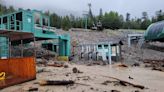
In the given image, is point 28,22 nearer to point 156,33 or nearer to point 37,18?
point 37,18

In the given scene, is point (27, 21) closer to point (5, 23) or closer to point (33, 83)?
point (5, 23)

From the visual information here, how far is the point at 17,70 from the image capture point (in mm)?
15719

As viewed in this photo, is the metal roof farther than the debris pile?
Yes

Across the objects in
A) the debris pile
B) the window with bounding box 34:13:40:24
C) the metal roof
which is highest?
the window with bounding box 34:13:40:24

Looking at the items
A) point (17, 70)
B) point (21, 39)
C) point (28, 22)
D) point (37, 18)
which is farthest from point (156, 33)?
point (17, 70)

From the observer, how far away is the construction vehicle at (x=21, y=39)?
50.1 feet

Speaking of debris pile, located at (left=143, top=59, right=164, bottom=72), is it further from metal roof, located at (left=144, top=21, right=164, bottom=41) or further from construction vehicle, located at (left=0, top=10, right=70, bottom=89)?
metal roof, located at (left=144, top=21, right=164, bottom=41)

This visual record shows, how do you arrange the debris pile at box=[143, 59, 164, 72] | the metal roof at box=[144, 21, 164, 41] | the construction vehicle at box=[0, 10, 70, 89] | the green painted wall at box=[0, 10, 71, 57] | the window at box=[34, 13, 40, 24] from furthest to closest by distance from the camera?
the metal roof at box=[144, 21, 164, 41] < the window at box=[34, 13, 40, 24] < the debris pile at box=[143, 59, 164, 72] < the green painted wall at box=[0, 10, 71, 57] < the construction vehicle at box=[0, 10, 70, 89]

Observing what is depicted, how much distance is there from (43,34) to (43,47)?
10.5 meters

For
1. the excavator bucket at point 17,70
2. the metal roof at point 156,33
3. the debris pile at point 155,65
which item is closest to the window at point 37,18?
the debris pile at point 155,65

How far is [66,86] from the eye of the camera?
45.4 ft

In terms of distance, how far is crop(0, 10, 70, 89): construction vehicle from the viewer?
15.3m

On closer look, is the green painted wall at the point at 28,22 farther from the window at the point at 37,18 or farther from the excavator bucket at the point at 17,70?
the excavator bucket at the point at 17,70

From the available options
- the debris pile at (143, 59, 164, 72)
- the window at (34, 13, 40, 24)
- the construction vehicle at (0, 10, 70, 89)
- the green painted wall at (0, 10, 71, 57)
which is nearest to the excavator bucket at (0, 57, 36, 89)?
the construction vehicle at (0, 10, 70, 89)
